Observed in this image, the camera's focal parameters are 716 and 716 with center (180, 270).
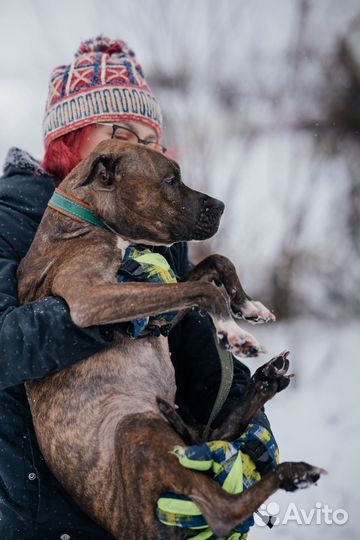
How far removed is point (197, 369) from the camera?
9.48 feet

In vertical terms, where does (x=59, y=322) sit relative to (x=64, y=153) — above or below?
below

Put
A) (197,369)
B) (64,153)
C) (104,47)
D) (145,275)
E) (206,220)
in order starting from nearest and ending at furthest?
(145,275), (206,220), (197,369), (64,153), (104,47)

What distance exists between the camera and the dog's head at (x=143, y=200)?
8.67 ft

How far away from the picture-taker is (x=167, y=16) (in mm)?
6109

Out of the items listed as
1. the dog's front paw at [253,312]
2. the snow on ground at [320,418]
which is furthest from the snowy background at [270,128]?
the dog's front paw at [253,312]

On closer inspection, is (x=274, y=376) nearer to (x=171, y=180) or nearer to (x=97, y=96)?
(x=171, y=180)

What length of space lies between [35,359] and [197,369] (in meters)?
0.81

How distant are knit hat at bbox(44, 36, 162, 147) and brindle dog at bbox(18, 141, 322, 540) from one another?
28cm

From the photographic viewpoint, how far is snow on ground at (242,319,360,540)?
3990 mm

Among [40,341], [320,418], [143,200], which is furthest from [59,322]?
[320,418]

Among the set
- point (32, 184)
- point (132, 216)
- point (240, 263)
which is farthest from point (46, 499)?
point (240, 263)

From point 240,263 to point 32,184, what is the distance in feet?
12.8

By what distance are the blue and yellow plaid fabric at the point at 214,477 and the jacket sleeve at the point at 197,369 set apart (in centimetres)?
53

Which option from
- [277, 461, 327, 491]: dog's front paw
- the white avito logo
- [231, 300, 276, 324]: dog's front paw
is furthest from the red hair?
the white avito logo
